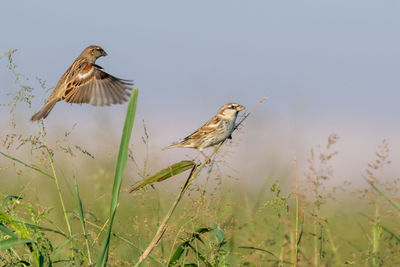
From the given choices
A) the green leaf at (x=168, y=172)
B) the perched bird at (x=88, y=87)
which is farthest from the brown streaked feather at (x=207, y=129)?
the green leaf at (x=168, y=172)

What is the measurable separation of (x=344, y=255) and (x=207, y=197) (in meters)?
2.72

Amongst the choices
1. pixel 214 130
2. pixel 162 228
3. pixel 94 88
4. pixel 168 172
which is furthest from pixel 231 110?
pixel 162 228

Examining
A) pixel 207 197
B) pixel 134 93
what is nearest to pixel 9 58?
pixel 134 93

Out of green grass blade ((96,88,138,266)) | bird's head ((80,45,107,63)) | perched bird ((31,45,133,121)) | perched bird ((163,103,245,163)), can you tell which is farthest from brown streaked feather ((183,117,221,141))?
green grass blade ((96,88,138,266))

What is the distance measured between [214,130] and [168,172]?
2.17m

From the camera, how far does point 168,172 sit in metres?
2.82

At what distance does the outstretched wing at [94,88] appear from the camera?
16.9 ft

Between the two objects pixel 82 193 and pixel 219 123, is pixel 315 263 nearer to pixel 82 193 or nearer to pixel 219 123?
pixel 219 123

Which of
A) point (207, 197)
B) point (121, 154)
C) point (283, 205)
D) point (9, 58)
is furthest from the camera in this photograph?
point (9, 58)

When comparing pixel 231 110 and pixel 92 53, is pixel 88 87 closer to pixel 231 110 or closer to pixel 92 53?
pixel 92 53

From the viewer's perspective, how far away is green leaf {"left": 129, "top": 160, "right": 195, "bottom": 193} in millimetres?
2797

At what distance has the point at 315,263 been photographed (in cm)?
327

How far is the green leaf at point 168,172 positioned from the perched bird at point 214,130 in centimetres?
189

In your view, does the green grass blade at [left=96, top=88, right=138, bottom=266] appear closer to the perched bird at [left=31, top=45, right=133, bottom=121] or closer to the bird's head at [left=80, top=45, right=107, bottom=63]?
the perched bird at [left=31, top=45, right=133, bottom=121]
